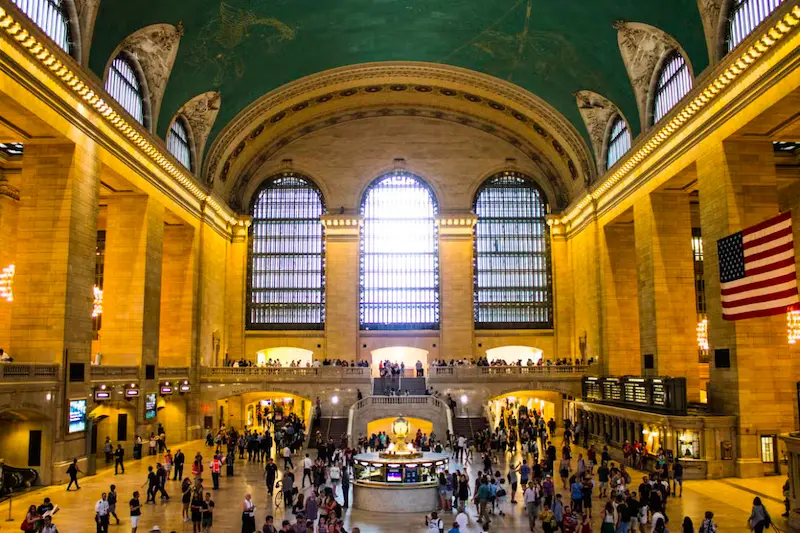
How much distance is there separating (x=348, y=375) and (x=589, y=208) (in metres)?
14.3

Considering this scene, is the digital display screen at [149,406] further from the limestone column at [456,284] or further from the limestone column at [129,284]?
the limestone column at [456,284]

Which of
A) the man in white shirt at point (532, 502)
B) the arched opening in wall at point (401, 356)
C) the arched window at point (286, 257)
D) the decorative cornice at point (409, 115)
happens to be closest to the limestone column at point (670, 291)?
the decorative cornice at point (409, 115)

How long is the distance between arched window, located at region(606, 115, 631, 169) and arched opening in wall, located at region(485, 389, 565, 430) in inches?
456

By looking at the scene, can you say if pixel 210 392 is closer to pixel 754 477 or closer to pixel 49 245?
pixel 49 245

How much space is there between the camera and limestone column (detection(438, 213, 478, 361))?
40.2 meters

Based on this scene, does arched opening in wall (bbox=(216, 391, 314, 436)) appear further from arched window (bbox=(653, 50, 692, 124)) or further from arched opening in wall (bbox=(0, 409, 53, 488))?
arched window (bbox=(653, 50, 692, 124))

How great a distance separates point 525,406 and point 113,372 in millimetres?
23520

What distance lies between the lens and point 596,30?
2795 cm

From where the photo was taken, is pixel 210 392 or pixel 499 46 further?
pixel 210 392

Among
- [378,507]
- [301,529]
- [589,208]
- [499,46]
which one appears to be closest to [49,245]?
[378,507]

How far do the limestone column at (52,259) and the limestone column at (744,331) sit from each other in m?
19.4

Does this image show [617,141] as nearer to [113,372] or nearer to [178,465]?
[178,465]

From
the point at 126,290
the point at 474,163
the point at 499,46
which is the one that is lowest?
A: the point at 126,290

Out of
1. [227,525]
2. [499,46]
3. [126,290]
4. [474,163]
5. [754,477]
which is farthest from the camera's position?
[474,163]
